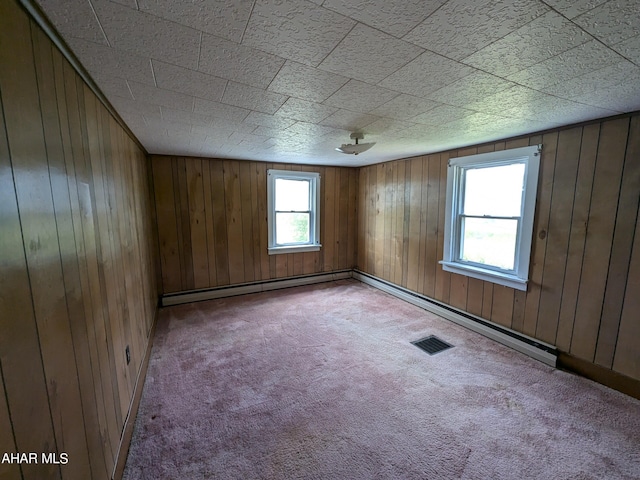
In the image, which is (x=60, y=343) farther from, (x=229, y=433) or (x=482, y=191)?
(x=482, y=191)

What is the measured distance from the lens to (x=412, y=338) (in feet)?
9.74

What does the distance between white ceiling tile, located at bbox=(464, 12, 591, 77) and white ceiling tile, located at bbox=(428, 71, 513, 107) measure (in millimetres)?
85

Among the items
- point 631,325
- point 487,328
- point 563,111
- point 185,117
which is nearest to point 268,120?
point 185,117

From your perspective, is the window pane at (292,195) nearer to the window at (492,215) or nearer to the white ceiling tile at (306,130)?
the white ceiling tile at (306,130)

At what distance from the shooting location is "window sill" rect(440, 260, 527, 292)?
2725 millimetres

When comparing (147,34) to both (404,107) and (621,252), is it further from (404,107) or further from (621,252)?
(621,252)

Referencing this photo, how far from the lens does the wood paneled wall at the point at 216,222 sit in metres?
3.82

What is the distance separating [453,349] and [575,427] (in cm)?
103

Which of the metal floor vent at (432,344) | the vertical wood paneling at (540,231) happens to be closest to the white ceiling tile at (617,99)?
the vertical wood paneling at (540,231)

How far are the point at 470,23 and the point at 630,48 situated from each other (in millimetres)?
799

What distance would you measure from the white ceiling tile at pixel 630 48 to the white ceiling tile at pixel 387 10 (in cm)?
90

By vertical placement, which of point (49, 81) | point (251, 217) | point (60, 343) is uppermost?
point (49, 81)

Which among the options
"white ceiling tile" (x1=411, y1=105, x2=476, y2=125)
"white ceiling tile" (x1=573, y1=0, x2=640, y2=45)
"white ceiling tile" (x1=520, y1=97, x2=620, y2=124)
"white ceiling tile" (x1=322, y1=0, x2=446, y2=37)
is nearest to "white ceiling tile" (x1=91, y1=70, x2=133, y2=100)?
"white ceiling tile" (x1=322, y1=0, x2=446, y2=37)

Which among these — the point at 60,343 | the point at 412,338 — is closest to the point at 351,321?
the point at 412,338
